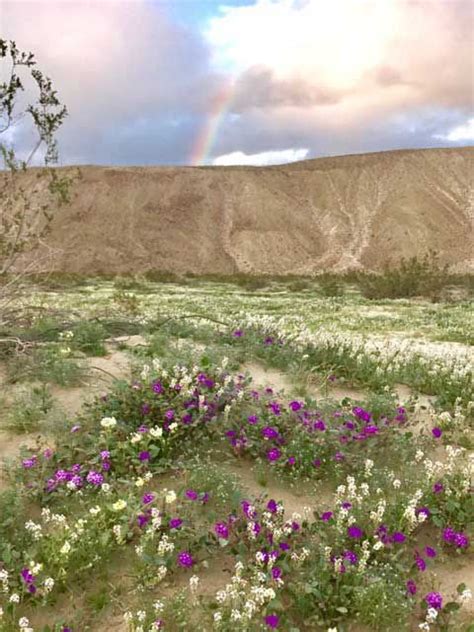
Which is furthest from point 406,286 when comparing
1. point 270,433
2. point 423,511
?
point 423,511

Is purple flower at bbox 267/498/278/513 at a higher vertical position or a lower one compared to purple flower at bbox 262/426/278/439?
lower

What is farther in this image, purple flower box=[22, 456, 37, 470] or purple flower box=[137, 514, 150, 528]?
purple flower box=[22, 456, 37, 470]

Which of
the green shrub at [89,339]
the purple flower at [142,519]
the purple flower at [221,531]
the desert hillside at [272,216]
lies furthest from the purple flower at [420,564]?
the desert hillside at [272,216]

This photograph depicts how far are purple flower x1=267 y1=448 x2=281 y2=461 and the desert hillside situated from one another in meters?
73.4

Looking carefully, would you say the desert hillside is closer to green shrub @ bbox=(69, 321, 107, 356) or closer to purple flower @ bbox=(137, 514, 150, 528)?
green shrub @ bbox=(69, 321, 107, 356)

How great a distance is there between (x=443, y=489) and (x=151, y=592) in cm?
274

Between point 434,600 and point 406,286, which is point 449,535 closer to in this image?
point 434,600

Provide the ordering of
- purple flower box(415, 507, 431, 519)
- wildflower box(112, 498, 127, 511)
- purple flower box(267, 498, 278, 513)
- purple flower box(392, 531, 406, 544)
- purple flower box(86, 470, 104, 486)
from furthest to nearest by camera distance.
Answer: purple flower box(86, 470, 104, 486) → purple flower box(415, 507, 431, 519) → purple flower box(267, 498, 278, 513) → wildflower box(112, 498, 127, 511) → purple flower box(392, 531, 406, 544)

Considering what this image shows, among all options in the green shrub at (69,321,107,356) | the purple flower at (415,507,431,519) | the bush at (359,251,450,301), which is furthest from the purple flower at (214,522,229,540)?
the bush at (359,251,450,301)

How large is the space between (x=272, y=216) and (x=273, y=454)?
87.1 m

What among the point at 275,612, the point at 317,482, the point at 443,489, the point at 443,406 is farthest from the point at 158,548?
the point at 443,406

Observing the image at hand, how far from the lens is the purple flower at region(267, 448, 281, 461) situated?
536 cm

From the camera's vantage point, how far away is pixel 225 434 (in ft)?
19.5

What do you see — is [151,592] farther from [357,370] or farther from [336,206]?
[336,206]
